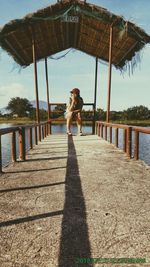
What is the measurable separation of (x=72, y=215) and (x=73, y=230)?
38 centimetres

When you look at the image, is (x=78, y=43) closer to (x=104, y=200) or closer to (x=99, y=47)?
(x=99, y=47)

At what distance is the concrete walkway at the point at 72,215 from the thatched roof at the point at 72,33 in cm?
629

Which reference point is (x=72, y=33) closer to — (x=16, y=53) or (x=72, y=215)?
(x=16, y=53)

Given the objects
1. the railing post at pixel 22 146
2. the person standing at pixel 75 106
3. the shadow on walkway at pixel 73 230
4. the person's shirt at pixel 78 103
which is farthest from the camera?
the person's shirt at pixel 78 103

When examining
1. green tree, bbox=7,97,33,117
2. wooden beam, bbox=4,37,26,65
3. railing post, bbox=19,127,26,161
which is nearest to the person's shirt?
wooden beam, bbox=4,37,26,65

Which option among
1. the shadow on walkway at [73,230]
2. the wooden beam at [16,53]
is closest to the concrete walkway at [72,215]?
the shadow on walkway at [73,230]

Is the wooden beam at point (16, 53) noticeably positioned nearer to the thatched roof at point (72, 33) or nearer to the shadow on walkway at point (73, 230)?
the thatched roof at point (72, 33)

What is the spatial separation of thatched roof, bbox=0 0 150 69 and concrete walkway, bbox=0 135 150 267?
629cm

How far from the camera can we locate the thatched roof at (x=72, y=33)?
405 inches

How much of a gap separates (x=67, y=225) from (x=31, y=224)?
33cm

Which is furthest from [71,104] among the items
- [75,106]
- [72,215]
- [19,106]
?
[19,106]

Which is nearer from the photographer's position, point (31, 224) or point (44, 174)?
point (31, 224)

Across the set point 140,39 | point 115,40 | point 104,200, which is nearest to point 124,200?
point 104,200

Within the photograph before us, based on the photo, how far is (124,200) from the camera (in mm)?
3643
